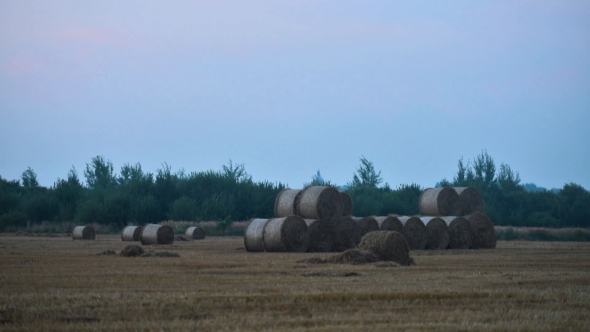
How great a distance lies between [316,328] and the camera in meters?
8.15

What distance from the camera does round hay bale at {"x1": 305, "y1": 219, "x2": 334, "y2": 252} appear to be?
23516 mm

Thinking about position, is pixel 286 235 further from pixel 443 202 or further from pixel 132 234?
pixel 132 234

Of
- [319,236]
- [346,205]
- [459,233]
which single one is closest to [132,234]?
[346,205]

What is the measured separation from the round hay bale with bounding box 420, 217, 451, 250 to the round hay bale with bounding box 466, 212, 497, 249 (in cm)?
107

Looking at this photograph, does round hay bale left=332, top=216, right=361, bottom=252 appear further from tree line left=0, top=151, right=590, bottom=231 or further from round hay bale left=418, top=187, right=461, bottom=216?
tree line left=0, top=151, right=590, bottom=231

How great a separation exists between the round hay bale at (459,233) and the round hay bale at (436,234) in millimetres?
191

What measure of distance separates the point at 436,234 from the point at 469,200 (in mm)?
3328

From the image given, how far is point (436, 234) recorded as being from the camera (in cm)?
2544

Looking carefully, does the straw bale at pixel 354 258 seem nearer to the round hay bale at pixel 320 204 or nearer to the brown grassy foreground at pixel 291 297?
the brown grassy foreground at pixel 291 297

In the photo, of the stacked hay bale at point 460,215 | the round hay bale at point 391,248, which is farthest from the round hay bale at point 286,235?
the round hay bale at point 391,248

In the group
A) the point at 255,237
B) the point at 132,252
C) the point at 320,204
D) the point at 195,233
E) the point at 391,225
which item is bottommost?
the point at 132,252

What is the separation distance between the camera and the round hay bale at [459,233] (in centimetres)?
2564

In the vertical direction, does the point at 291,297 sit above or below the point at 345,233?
below

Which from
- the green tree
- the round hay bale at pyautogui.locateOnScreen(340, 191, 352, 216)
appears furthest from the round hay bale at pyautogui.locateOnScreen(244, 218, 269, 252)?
the green tree
